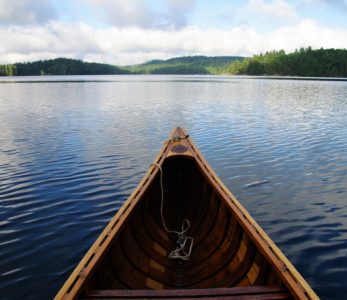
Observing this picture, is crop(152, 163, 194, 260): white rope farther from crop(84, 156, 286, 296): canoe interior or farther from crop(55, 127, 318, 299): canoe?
crop(84, 156, 286, 296): canoe interior

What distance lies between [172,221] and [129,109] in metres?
29.6

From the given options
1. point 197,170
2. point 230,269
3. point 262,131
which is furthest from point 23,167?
point 262,131

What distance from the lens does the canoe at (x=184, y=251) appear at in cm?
466

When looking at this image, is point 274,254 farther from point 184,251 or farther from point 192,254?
point 184,251

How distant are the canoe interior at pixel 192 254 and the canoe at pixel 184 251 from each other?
1 centimetres

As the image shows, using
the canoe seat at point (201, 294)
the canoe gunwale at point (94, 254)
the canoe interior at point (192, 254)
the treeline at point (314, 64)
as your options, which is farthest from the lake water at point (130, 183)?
the treeline at point (314, 64)

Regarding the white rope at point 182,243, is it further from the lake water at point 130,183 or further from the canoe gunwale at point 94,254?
the lake water at point 130,183

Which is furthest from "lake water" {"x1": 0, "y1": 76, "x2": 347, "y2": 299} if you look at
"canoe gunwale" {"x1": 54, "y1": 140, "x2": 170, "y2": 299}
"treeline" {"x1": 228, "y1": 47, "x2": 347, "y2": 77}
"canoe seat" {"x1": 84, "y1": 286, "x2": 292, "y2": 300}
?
"treeline" {"x1": 228, "y1": 47, "x2": 347, "y2": 77}

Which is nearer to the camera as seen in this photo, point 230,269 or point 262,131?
point 230,269

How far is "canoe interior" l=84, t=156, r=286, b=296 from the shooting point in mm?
5754

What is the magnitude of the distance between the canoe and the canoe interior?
1cm

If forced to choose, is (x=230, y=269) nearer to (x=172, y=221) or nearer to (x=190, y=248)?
(x=190, y=248)

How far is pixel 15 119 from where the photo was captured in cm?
2969

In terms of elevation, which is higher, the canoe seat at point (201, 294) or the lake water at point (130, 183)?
the canoe seat at point (201, 294)
